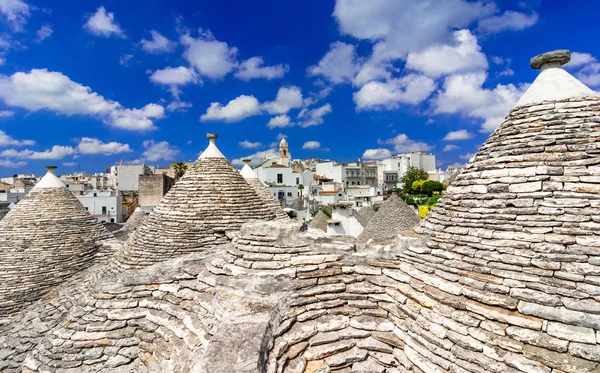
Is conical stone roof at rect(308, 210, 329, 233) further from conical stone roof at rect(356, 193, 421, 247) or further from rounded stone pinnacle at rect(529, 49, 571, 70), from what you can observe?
rounded stone pinnacle at rect(529, 49, 571, 70)

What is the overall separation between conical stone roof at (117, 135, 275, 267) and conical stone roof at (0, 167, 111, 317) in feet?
9.44

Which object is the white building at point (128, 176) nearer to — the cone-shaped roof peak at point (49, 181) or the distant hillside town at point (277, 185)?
the distant hillside town at point (277, 185)

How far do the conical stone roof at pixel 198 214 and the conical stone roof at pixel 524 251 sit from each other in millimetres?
4707

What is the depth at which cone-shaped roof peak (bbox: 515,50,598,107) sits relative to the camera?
375 centimetres

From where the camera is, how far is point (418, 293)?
3.80 m

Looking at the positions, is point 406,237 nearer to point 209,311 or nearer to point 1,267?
point 209,311

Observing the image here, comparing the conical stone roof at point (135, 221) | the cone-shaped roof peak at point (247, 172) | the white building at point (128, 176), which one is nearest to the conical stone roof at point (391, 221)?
the cone-shaped roof peak at point (247, 172)

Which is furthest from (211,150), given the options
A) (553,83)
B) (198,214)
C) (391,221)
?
(391,221)

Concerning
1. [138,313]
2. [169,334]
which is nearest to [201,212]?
[138,313]

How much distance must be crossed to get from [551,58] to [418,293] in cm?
349

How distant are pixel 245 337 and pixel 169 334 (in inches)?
73.2

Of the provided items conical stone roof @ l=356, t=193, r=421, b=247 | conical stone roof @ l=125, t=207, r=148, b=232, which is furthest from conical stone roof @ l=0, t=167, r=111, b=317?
conical stone roof @ l=356, t=193, r=421, b=247

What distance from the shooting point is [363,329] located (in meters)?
4.09

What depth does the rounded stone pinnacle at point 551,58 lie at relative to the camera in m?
3.88
